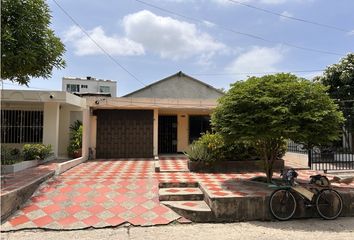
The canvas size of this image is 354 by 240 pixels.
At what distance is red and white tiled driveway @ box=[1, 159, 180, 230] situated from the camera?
5840mm

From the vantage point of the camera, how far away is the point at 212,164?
10.1m

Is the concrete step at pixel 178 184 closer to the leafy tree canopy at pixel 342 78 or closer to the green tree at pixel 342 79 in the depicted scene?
the green tree at pixel 342 79

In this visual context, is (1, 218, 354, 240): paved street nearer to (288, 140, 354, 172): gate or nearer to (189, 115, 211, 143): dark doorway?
(288, 140, 354, 172): gate

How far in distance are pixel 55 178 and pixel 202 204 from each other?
4443 millimetres

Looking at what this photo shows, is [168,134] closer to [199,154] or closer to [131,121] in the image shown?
[131,121]

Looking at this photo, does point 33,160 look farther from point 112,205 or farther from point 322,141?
point 322,141

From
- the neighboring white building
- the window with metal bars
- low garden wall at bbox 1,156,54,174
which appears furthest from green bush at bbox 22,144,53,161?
the neighboring white building

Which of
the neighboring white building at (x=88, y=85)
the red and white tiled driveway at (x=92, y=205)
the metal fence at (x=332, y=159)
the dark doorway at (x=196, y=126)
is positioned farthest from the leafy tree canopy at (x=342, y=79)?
the neighboring white building at (x=88, y=85)

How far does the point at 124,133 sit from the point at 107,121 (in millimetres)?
990

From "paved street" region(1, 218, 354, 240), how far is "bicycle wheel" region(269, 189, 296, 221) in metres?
0.22

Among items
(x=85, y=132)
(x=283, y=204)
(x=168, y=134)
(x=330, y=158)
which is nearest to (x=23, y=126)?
(x=85, y=132)

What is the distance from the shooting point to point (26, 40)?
7.92 m

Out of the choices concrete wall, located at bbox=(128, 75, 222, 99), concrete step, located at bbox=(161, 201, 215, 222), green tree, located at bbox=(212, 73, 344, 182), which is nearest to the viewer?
concrete step, located at bbox=(161, 201, 215, 222)

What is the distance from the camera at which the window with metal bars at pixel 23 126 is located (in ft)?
42.6
